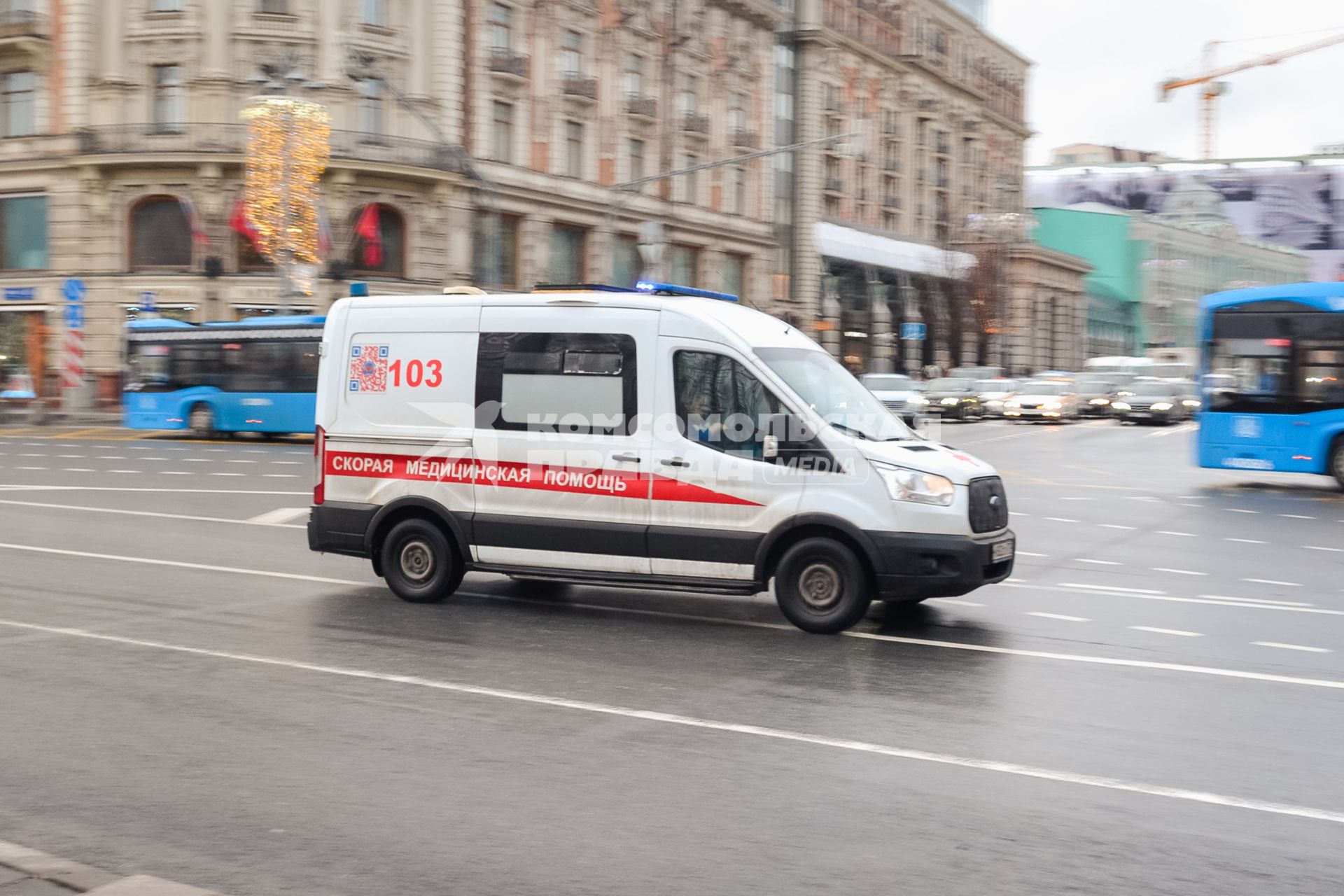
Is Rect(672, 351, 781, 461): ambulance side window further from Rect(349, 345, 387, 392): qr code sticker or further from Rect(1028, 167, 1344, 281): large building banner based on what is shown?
Rect(1028, 167, 1344, 281): large building banner

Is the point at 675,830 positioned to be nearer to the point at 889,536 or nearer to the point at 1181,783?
the point at 1181,783

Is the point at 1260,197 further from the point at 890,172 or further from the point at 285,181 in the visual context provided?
the point at 285,181

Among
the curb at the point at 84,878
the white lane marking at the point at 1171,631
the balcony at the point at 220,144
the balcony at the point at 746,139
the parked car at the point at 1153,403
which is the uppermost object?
the balcony at the point at 746,139

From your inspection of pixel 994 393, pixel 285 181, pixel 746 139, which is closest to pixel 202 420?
pixel 285 181

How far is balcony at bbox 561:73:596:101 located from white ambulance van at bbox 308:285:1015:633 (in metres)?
40.5

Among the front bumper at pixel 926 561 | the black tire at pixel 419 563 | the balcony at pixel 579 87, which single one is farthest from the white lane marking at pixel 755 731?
the balcony at pixel 579 87

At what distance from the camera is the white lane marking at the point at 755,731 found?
215 inches

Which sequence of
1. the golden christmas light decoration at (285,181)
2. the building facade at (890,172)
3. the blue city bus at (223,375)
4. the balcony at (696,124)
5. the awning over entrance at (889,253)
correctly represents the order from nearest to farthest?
1. the blue city bus at (223,375)
2. the golden christmas light decoration at (285,181)
3. the balcony at (696,124)
4. the building facade at (890,172)
5. the awning over entrance at (889,253)

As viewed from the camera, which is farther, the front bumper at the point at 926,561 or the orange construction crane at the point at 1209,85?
the orange construction crane at the point at 1209,85

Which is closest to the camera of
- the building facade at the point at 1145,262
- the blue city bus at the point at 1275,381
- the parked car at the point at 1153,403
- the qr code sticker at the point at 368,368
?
the qr code sticker at the point at 368,368

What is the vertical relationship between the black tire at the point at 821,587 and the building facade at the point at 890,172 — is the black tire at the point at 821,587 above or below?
below

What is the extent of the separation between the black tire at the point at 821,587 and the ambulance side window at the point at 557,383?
1.48m

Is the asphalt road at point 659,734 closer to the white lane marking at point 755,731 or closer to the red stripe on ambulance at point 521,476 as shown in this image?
the white lane marking at point 755,731

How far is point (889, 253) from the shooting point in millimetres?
80125
